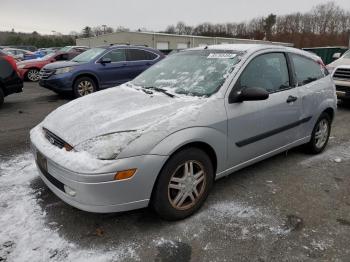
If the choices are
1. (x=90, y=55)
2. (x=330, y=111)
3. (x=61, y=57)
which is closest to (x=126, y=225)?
(x=330, y=111)

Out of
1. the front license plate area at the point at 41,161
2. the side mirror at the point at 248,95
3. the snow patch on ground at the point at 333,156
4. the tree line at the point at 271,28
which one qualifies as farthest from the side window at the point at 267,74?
the tree line at the point at 271,28

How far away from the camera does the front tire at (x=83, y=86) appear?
9586 millimetres

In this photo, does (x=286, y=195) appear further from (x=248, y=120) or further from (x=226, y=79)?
(x=226, y=79)

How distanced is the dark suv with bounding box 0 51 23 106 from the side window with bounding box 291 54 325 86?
22.8ft

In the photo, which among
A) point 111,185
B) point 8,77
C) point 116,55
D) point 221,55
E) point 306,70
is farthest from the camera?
point 116,55

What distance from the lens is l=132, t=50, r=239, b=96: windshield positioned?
3514 millimetres

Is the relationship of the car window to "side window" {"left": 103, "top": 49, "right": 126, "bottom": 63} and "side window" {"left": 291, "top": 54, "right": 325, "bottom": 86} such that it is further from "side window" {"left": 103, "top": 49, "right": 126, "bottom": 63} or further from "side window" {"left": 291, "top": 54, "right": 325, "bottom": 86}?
"side window" {"left": 291, "top": 54, "right": 325, "bottom": 86}

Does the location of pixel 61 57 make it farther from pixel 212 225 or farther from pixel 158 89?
pixel 212 225

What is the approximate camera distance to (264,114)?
3.72 meters

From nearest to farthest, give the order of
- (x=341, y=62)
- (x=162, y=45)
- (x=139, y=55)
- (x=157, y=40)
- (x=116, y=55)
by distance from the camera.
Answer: (x=341, y=62) < (x=116, y=55) < (x=139, y=55) < (x=157, y=40) < (x=162, y=45)

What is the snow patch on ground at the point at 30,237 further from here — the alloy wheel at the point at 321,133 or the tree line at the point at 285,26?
the tree line at the point at 285,26

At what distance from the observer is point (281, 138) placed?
4117mm

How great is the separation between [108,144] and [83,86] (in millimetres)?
7449

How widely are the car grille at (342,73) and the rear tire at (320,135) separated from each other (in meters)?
4.29
